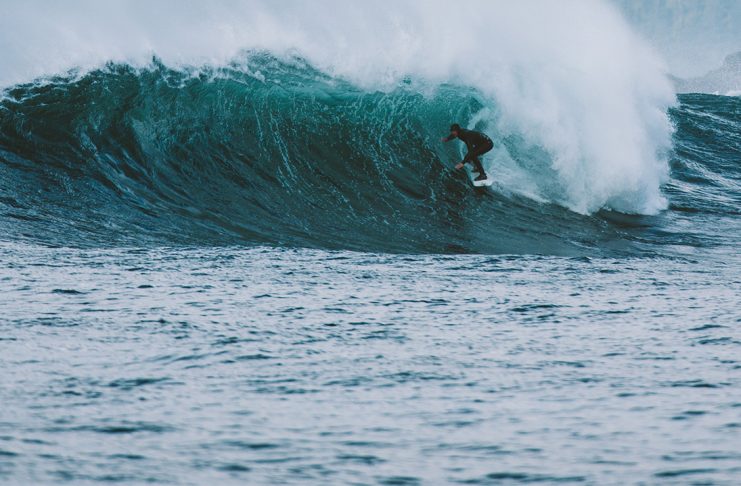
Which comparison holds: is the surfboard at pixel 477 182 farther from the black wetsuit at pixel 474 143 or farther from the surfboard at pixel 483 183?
the black wetsuit at pixel 474 143

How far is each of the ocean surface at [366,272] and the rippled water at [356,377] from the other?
0.02 m

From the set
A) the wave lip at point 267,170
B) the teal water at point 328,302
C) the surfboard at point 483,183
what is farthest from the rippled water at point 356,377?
the surfboard at point 483,183

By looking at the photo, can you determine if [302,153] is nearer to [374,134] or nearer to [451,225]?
[374,134]

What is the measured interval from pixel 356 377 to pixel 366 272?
9.70 ft

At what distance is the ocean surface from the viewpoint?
341cm

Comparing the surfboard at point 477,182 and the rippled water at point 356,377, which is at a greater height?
the surfboard at point 477,182

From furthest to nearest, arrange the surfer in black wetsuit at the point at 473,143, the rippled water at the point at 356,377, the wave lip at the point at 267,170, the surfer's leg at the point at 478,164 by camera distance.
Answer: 1. the surfer's leg at the point at 478,164
2. the surfer in black wetsuit at the point at 473,143
3. the wave lip at the point at 267,170
4. the rippled water at the point at 356,377

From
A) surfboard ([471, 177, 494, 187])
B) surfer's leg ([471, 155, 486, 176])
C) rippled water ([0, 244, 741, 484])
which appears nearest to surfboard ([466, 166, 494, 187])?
surfboard ([471, 177, 494, 187])

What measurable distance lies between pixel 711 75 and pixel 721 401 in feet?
160

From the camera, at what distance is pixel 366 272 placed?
7199 mm

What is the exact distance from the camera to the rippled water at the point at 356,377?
3211 mm

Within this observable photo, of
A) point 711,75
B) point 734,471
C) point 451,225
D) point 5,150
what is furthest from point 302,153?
point 711,75

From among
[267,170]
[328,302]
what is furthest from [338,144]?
[328,302]

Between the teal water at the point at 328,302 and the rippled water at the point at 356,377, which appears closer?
the rippled water at the point at 356,377
